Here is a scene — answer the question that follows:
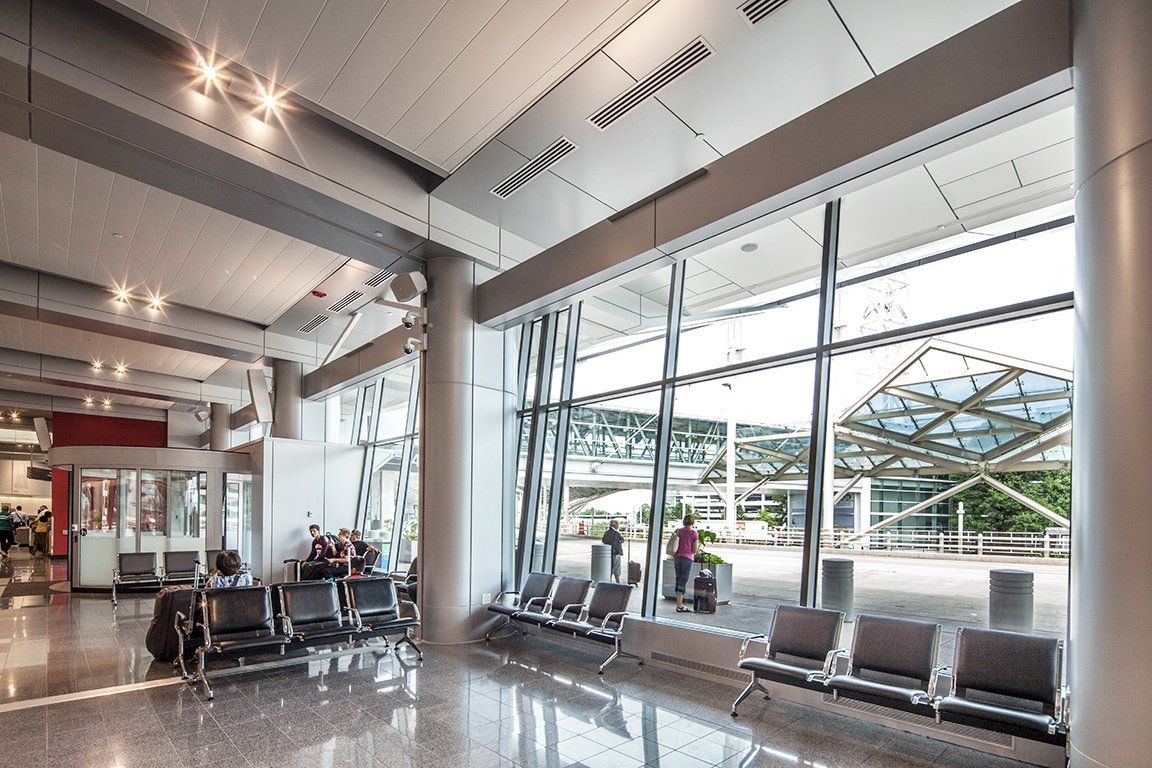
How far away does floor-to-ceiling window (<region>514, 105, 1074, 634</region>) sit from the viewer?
470 centimetres

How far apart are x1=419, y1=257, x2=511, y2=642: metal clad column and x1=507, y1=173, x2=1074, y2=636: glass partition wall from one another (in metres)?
1.12

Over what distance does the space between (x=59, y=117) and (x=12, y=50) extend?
0.57 metres

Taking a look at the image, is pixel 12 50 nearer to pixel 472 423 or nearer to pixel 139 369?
pixel 472 423

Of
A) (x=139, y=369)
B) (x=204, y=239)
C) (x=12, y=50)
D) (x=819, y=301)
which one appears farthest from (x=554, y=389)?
(x=139, y=369)

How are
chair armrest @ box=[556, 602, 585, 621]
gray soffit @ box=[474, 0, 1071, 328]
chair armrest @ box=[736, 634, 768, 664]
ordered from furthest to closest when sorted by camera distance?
chair armrest @ box=[556, 602, 585, 621] → chair armrest @ box=[736, 634, 768, 664] → gray soffit @ box=[474, 0, 1071, 328]

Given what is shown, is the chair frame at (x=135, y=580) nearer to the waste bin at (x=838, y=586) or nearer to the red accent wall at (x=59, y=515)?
the red accent wall at (x=59, y=515)

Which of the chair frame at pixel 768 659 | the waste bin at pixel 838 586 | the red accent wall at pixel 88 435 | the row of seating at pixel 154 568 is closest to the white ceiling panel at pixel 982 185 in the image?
the waste bin at pixel 838 586

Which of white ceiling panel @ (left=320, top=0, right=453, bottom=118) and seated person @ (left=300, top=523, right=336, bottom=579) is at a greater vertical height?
white ceiling panel @ (left=320, top=0, right=453, bottom=118)

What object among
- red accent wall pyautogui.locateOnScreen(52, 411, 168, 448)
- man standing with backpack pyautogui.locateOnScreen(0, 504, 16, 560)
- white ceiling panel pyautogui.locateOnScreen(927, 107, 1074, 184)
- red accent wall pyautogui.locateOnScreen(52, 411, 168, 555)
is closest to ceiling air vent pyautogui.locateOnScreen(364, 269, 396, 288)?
white ceiling panel pyautogui.locateOnScreen(927, 107, 1074, 184)

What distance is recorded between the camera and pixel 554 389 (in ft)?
29.1

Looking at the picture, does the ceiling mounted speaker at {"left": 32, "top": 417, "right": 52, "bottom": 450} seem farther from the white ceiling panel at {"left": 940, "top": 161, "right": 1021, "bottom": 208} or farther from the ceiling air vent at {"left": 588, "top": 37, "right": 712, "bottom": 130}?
the white ceiling panel at {"left": 940, "top": 161, "right": 1021, "bottom": 208}

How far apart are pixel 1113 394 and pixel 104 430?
22841 mm

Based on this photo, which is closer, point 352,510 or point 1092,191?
point 1092,191

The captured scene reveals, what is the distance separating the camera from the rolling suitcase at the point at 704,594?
6.66m
